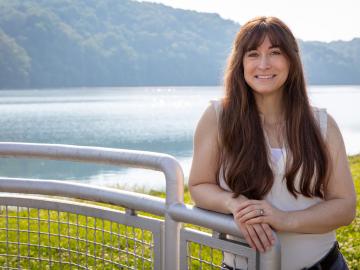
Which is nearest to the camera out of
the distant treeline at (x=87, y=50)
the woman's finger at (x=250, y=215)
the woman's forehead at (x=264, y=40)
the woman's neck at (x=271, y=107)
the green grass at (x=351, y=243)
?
the woman's finger at (x=250, y=215)

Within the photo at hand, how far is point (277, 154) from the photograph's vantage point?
225cm

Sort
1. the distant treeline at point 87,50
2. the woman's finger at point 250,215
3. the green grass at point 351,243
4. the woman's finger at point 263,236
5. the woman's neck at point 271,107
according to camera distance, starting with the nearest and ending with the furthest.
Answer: the woman's finger at point 263,236 → the woman's finger at point 250,215 → the woman's neck at point 271,107 → the green grass at point 351,243 → the distant treeline at point 87,50

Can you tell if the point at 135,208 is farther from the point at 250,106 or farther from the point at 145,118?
the point at 145,118

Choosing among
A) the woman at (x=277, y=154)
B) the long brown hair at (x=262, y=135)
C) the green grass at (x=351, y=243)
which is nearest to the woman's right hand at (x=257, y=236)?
the woman at (x=277, y=154)

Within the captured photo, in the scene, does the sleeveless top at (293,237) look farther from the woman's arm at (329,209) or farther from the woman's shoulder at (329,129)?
the woman's shoulder at (329,129)

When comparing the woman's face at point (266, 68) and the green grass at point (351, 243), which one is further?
the green grass at point (351, 243)

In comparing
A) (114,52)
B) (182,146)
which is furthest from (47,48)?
(182,146)

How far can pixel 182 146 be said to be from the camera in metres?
44.1

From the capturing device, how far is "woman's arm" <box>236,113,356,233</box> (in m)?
2.06

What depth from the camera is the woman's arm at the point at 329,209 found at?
2.06 meters

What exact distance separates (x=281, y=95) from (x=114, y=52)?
178603 mm

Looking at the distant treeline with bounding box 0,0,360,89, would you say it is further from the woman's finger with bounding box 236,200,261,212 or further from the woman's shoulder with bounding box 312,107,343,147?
the woman's finger with bounding box 236,200,261,212

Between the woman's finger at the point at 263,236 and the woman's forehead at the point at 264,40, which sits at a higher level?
the woman's forehead at the point at 264,40

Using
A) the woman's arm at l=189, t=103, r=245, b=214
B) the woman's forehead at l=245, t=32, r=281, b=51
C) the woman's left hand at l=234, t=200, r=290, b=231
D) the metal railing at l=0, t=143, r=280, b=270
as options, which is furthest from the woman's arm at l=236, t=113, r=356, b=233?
the woman's forehead at l=245, t=32, r=281, b=51
